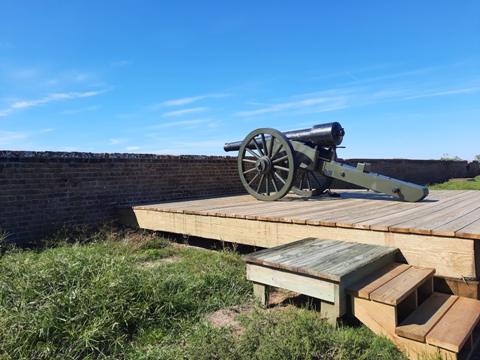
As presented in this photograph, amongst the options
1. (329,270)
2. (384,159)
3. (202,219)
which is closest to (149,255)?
(202,219)

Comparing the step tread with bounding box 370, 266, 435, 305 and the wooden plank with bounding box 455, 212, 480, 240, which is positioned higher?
the wooden plank with bounding box 455, 212, 480, 240

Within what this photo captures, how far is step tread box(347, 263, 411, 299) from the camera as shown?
266 cm

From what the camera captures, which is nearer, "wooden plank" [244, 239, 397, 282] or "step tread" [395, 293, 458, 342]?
"step tread" [395, 293, 458, 342]

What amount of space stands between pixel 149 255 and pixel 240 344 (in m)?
3.09

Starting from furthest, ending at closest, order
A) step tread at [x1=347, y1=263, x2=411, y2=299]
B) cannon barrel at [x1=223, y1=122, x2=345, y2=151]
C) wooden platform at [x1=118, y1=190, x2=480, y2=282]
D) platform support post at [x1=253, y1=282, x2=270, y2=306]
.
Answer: cannon barrel at [x1=223, y1=122, x2=345, y2=151] < platform support post at [x1=253, y1=282, x2=270, y2=306] < wooden platform at [x1=118, y1=190, x2=480, y2=282] < step tread at [x1=347, y1=263, x2=411, y2=299]

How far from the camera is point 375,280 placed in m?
2.92

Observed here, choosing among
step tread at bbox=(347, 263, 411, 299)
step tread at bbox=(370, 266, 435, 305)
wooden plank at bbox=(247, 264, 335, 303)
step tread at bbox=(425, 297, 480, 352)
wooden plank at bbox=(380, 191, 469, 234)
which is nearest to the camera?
step tread at bbox=(425, 297, 480, 352)

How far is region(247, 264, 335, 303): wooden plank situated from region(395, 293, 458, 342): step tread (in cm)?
53

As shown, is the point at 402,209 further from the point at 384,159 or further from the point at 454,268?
the point at 384,159

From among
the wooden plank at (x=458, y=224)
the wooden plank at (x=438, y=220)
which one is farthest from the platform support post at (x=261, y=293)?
the wooden plank at (x=458, y=224)

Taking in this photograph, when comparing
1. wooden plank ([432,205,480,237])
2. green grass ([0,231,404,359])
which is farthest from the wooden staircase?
wooden plank ([432,205,480,237])

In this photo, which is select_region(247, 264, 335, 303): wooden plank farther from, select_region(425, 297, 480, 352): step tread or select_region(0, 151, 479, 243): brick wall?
select_region(0, 151, 479, 243): brick wall

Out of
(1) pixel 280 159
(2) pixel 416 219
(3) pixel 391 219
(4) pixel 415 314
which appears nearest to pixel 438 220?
(2) pixel 416 219

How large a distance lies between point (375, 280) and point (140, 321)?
6.38 feet
